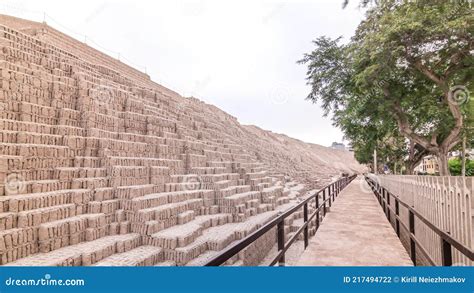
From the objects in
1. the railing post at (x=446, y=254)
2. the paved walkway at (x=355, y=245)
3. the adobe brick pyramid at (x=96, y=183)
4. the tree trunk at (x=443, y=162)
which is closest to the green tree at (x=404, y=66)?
the tree trunk at (x=443, y=162)

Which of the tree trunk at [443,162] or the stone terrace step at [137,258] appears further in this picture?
the tree trunk at [443,162]

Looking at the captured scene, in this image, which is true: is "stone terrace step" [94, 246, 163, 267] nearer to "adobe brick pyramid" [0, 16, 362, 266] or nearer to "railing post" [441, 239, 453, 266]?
"adobe brick pyramid" [0, 16, 362, 266]

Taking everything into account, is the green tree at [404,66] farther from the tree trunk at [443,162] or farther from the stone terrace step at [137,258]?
the stone terrace step at [137,258]

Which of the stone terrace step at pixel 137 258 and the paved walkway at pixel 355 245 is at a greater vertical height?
the paved walkway at pixel 355 245

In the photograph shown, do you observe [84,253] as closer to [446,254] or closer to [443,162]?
[446,254]

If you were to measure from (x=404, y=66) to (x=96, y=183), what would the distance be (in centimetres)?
1227

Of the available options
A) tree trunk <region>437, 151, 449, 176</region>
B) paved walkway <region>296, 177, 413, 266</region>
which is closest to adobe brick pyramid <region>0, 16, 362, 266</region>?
paved walkway <region>296, 177, 413, 266</region>

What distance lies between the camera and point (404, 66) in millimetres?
12836

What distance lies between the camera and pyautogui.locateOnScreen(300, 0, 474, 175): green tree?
10375 mm

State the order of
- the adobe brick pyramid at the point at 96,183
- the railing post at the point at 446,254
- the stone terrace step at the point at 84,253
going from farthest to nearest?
1. the adobe brick pyramid at the point at 96,183
2. the stone terrace step at the point at 84,253
3. the railing post at the point at 446,254

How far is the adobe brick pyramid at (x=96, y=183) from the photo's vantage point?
247 inches

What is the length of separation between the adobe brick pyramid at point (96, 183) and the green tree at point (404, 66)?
6818 millimetres

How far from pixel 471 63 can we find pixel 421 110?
13.7 feet

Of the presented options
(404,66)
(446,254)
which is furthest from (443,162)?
(446,254)
